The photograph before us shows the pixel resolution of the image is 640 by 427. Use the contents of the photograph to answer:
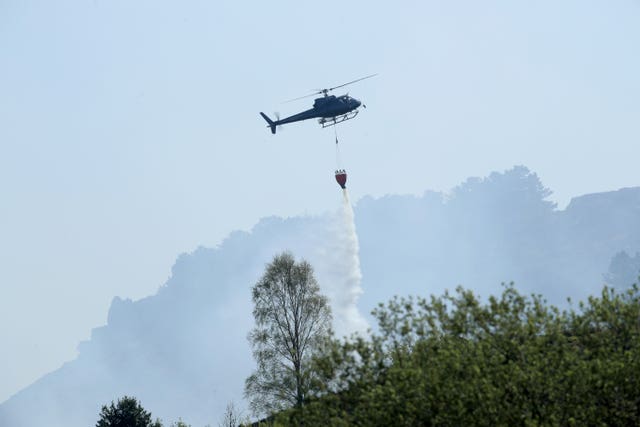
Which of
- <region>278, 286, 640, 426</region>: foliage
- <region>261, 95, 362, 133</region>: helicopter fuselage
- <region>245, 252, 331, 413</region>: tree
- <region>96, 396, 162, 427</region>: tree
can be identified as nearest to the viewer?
<region>278, 286, 640, 426</region>: foliage

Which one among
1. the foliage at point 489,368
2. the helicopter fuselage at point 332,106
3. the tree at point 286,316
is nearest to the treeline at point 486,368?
the foliage at point 489,368

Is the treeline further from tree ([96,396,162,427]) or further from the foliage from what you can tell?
tree ([96,396,162,427])

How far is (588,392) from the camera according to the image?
127ft

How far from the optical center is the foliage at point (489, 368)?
38.2 m

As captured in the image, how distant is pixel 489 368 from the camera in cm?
3928

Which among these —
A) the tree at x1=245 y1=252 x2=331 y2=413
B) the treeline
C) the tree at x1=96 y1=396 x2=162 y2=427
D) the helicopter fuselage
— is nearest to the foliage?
the treeline

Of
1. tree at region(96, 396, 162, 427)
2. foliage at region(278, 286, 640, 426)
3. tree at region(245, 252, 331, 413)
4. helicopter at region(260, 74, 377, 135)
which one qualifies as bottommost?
foliage at region(278, 286, 640, 426)

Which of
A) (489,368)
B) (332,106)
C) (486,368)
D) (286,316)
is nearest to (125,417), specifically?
(286,316)

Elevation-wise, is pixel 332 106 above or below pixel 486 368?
above

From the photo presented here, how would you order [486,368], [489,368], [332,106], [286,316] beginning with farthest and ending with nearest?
[332,106] < [286,316] < [489,368] < [486,368]

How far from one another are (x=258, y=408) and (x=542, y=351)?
136 ft

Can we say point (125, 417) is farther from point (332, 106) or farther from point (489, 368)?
point (489, 368)

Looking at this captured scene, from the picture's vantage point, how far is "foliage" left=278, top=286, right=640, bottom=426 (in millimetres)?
38156

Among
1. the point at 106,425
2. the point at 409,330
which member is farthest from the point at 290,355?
the point at 409,330
